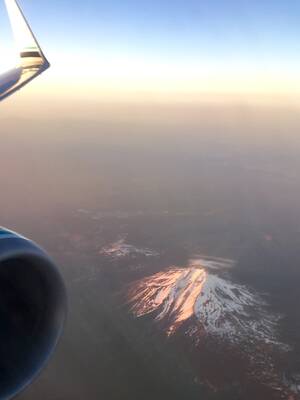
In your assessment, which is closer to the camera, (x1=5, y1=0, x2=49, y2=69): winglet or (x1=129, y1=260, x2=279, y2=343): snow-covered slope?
(x1=5, y1=0, x2=49, y2=69): winglet

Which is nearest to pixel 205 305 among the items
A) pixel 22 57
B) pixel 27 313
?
pixel 22 57

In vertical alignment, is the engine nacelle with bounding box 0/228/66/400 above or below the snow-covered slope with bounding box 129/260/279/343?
above

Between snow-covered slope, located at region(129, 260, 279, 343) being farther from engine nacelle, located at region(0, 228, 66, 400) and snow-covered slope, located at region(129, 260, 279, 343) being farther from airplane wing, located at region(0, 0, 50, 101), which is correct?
engine nacelle, located at region(0, 228, 66, 400)

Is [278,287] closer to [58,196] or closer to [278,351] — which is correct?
[278,351]

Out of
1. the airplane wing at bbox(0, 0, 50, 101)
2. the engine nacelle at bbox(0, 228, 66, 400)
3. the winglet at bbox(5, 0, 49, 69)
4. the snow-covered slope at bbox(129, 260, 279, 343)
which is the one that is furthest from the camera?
the snow-covered slope at bbox(129, 260, 279, 343)

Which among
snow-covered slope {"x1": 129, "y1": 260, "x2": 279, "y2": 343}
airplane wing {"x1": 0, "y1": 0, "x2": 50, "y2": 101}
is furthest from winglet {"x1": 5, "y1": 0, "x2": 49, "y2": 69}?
snow-covered slope {"x1": 129, "y1": 260, "x2": 279, "y2": 343}

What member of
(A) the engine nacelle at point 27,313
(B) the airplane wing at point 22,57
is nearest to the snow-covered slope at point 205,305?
(B) the airplane wing at point 22,57
